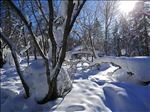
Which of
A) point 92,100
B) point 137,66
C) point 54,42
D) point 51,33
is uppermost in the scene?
point 51,33

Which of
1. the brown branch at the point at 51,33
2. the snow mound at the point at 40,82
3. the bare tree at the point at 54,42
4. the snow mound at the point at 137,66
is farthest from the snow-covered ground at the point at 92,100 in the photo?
the snow mound at the point at 137,66

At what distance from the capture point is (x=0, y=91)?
24.5ft

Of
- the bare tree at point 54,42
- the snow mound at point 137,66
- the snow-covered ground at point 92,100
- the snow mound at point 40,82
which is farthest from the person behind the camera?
the snow mound at point 137,66

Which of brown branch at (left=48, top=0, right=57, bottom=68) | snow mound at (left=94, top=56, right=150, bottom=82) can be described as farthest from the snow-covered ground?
snow mound at (left=94, top=56, right=150, bottom=82)

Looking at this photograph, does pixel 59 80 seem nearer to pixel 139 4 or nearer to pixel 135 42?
pixel 139 4

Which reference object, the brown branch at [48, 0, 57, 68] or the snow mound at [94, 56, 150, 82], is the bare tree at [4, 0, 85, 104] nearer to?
the brown branch at [48, 0, 57, 68]

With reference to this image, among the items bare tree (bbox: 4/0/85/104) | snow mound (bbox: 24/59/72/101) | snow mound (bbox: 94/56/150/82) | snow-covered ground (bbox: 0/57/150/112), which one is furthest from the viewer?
snow mound (bbox: 94/56/150/82)

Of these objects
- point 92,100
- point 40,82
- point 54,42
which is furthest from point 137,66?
point 54,42

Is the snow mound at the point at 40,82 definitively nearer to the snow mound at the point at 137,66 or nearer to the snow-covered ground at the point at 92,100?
the snow-covered ground at the point at 92,100

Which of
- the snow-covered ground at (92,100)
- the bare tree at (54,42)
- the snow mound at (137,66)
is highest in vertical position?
the bare tree at (54,42)

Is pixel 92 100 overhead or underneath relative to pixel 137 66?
underneath

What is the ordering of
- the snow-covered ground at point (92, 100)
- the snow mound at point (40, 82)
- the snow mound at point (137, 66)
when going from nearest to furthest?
1. the snow-covered ground at point (92, 100)
2. the snow mound at point (40, 82)
3. the snow mound at point (137, 66)

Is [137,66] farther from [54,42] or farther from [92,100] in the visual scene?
[54,42]

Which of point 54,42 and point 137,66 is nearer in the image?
point 54,42
